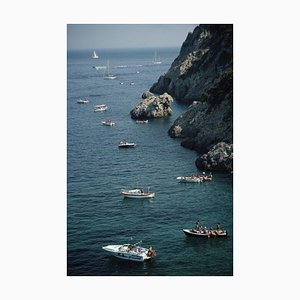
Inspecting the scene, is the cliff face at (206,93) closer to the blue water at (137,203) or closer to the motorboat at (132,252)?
the blue water at (137,203)

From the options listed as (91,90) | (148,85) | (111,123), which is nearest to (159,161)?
(111,123)

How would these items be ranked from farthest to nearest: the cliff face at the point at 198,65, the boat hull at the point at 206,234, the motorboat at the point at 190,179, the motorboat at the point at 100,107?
the cliff face at the point at 198,65, the motorboat at the point at 100,107, the motorboat at the point at 190,179, the boat hull at the point at 206,234

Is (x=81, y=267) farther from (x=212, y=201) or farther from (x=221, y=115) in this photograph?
(x=221, y=115)

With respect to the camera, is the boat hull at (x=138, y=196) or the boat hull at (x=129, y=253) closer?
the boat hull at (x=129, y=253)

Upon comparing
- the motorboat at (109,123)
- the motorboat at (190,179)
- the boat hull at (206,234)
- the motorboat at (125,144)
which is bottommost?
the boat hull at (206,234)

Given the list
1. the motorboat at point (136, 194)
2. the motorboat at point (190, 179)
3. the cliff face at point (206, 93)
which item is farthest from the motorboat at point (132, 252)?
the cliff face at point (206, 93)

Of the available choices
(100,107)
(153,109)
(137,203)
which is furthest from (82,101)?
(137,203)

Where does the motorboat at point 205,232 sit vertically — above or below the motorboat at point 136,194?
below

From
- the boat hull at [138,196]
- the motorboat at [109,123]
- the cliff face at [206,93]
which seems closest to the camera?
the boat hull at [138,196]
